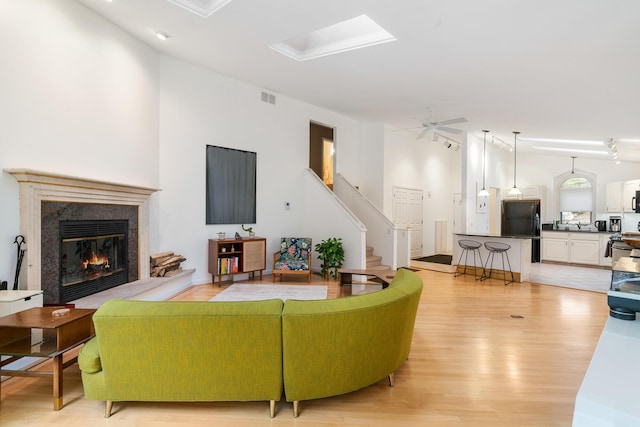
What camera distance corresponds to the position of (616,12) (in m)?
3.11

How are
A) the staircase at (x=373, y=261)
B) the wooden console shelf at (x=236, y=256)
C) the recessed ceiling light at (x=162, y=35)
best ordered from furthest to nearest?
the staircase at (x=373, y=261) < the wooden console shelf at (x=236, y=256) < the recessed ceiling light at (x=162, y=35)

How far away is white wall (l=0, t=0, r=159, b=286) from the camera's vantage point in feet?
10.3

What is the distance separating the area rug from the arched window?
7.92m

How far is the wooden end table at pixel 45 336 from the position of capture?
234 centimetres

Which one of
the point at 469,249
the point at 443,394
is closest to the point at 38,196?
the point at 443,394

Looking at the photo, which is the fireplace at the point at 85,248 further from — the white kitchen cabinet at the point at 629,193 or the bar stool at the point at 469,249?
the white kitchen cabinet at the point at 629,193

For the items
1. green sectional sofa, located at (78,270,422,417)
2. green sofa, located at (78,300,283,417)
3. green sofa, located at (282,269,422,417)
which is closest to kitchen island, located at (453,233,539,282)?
green sofa, located at (282,269,422,417)

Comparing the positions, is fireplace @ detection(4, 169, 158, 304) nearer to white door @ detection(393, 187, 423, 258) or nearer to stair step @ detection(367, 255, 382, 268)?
stair step @ detection(367, 255, 382, 268)

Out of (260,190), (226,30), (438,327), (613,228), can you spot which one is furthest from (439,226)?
(226,30)

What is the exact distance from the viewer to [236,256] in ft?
20.9

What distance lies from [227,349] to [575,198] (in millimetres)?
10861

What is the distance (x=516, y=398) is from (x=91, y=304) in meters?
4.20

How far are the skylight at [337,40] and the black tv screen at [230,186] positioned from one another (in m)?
2.33

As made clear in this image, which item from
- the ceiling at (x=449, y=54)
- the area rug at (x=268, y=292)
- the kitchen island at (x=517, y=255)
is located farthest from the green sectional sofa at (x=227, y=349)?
the kitchen island at (x=517, y=255)
